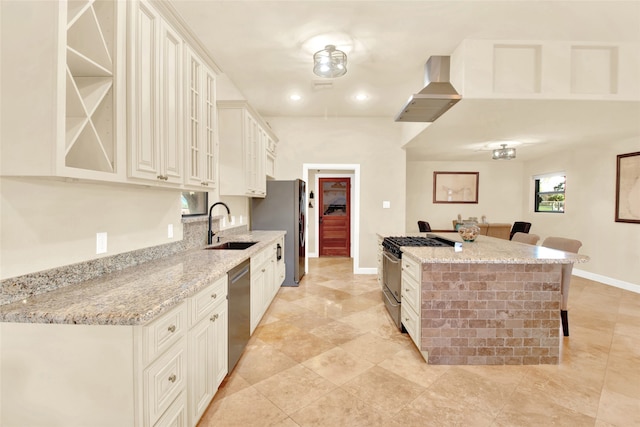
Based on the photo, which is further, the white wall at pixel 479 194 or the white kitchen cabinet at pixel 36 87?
the white wall at pixel 479 194

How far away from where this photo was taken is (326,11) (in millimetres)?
2229

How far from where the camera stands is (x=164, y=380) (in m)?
1.23

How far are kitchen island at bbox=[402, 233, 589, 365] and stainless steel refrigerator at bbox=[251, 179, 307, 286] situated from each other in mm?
2407

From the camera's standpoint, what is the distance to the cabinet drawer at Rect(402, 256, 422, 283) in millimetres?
2344

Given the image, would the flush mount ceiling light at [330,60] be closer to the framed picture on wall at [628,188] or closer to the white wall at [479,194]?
the white wall at [479,194]

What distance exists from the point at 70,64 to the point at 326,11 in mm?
1807

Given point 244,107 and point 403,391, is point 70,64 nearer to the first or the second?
point 244,107

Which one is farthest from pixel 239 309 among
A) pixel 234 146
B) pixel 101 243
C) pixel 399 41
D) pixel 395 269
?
pixel 399 41

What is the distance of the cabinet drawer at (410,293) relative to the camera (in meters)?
2.36

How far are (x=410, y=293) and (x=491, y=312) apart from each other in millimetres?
642

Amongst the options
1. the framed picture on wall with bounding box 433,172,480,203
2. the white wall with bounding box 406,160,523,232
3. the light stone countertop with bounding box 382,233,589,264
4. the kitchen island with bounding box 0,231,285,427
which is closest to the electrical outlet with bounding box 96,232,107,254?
the kitchen island with bounding box 0,231,285,427

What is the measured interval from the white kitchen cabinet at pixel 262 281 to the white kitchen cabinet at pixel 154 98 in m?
1.16

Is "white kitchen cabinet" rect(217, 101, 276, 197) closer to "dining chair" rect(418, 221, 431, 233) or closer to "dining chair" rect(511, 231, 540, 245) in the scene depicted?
"dining chair" rect(511, 231, 540, 245)

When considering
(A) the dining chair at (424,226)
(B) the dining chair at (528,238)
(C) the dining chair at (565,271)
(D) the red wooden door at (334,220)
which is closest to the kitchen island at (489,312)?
(C) the dining chair at (565,271)
